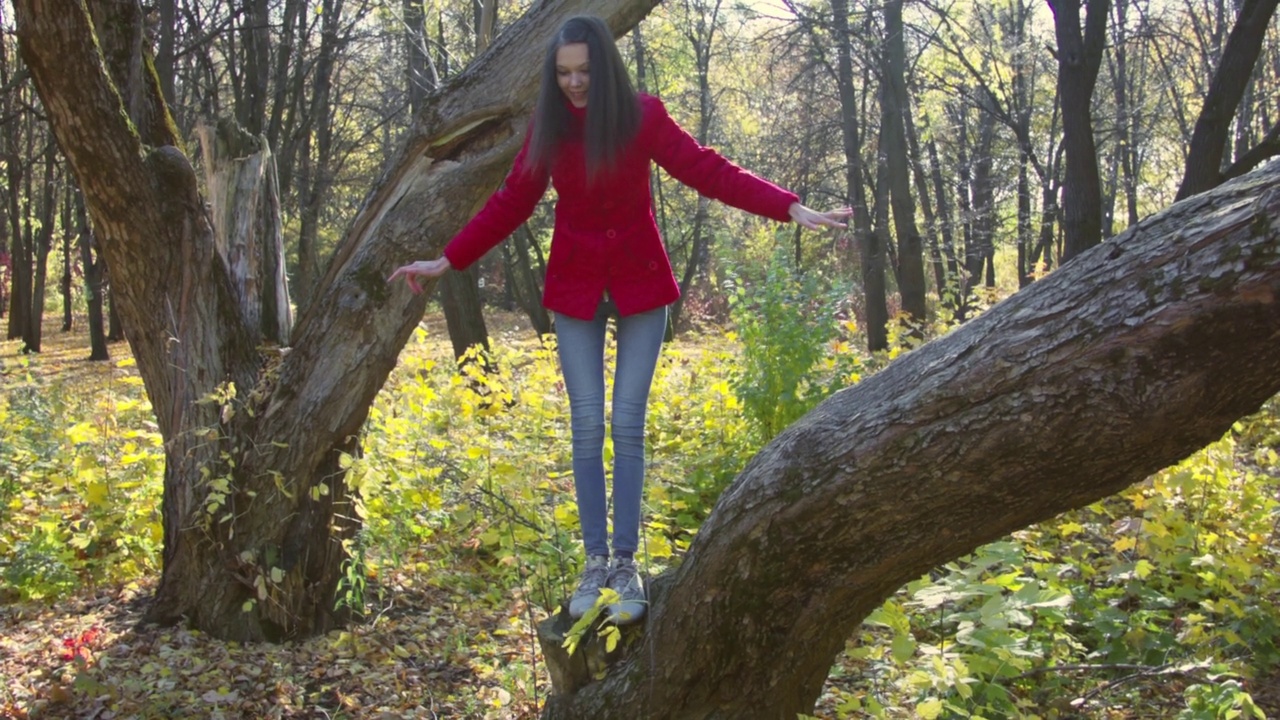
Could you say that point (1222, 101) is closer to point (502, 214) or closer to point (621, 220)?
point (621, 220)

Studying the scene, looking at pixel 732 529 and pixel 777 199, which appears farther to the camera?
pixel 777 199

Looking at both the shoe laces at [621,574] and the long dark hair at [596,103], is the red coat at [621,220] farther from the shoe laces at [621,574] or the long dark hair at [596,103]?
the shoe laces at [621,574]

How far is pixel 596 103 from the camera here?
10.0 ft

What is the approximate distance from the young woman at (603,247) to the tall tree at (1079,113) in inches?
226

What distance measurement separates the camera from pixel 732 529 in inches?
105

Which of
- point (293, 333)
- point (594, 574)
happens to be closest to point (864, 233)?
point (293, 333)

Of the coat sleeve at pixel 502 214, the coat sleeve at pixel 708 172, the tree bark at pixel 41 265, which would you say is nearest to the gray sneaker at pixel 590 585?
the coat sleeve at pixel 502 214

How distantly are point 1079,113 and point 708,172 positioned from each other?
632 cm

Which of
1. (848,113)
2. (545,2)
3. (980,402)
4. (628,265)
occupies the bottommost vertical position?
(980,402)

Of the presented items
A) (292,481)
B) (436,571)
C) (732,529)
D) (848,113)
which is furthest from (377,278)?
(848,113)

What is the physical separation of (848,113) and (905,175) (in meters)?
2.80

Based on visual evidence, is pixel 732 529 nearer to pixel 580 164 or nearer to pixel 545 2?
pixel 580 164

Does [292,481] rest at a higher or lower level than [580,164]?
lower

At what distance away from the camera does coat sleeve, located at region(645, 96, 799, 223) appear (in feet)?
9.79
